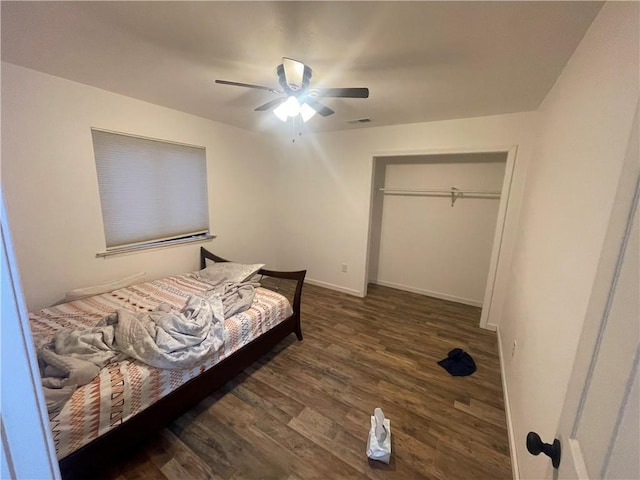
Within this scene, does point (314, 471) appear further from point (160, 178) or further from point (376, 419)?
point (160, 178)

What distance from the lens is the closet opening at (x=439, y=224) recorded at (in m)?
3.25

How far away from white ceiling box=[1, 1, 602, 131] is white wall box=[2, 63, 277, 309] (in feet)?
0.59

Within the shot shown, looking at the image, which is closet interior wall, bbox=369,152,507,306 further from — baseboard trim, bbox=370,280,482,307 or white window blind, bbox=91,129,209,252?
white window blind, bbox=91,129,209,252

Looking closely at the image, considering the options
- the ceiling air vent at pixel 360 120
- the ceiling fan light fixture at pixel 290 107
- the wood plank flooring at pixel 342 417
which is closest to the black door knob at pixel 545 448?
the wood plank flooring at pixel 342 417

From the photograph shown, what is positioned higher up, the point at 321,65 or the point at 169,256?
the point at 321,65

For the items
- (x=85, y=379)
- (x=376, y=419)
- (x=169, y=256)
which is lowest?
(x=376, y=419)

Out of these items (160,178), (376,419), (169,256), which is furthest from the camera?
(169,256)

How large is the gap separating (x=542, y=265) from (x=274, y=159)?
3.76 metres

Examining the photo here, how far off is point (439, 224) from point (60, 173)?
4.19 m

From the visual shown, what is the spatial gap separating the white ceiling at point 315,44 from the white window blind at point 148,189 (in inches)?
21.7

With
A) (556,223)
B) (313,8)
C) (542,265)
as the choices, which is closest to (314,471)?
(542,265)

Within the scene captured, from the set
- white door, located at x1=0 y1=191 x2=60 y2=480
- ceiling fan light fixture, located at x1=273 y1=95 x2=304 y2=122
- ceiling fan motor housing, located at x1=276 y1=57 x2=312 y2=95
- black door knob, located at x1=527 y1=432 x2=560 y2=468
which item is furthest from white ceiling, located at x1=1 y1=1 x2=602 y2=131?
black door knob, located at x1=527 y1=432 x2=560 y2=468

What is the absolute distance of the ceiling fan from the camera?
1.55 metres

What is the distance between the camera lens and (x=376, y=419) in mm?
1653
